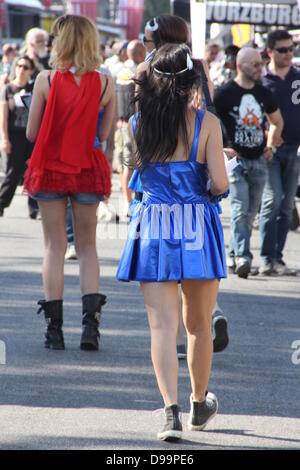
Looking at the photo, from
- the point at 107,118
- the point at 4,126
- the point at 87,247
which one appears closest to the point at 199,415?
the point at 87,247

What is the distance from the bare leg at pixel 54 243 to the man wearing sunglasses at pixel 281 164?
12.2ft

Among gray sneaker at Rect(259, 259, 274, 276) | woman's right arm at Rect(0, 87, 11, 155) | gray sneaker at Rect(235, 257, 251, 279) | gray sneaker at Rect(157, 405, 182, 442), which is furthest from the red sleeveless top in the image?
woman's right arm at Rect(0, 87, 11, 155)

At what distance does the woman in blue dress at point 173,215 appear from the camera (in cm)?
509

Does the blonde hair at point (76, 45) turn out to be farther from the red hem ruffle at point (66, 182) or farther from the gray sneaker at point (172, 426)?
the gray sneaker at point (172, 426)

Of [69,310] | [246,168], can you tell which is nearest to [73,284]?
[69,310]

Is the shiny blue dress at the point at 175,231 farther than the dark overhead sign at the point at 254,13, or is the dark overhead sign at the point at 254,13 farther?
the dark overhead sign at the point at 254,13

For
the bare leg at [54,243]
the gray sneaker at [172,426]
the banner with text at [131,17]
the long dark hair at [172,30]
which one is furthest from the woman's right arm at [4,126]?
the banner with text at [131,17]

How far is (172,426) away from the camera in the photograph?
5027mm

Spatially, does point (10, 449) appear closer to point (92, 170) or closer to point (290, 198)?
point (92, 170)

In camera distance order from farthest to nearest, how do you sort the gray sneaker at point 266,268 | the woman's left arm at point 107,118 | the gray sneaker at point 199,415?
the gray sneaker at point 266,268
the woman's left arm at point 107,118
the gray sneaker at point 199,415

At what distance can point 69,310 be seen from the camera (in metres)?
8.29

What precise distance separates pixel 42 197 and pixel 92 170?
37 centimetres

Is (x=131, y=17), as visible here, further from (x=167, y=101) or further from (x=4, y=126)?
(x=167, y=101)

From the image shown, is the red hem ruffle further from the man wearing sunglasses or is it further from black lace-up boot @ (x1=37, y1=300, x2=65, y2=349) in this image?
the man wearing sunglasses
